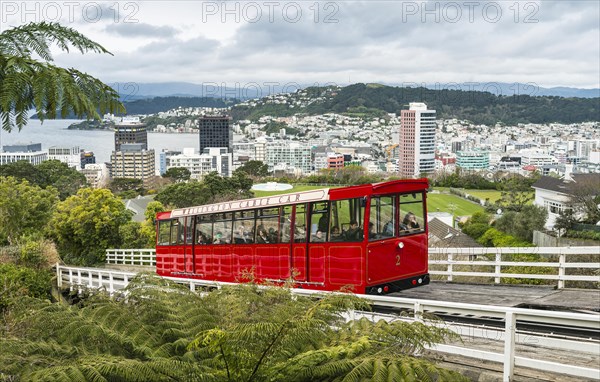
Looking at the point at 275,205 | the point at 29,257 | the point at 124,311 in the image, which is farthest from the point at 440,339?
the point at 29,257

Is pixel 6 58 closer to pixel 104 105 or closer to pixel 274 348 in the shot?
pixel 104 105

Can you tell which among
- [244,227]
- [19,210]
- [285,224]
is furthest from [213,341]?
[19,210]

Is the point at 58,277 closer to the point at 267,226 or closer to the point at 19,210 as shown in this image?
the point at 267,226

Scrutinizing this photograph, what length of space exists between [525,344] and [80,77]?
5565 millimetres

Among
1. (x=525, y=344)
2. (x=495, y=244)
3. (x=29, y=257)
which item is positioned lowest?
(x=495, y=244)

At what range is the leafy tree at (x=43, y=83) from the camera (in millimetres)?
5703

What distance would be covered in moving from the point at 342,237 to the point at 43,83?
261 inches

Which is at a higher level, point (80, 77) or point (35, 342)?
point (80, 77)

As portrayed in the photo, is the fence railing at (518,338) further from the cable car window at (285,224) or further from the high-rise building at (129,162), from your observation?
the high-rise building at (129,162)

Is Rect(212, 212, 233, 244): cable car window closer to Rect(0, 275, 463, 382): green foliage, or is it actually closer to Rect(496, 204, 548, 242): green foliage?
Rect(0, 275, 463, 382): green foliage

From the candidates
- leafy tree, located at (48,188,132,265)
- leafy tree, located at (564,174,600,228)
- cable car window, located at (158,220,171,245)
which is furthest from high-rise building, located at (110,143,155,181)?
cable car window, located at (158,220,171,245)

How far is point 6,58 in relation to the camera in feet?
19.1

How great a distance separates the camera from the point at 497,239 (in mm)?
50625

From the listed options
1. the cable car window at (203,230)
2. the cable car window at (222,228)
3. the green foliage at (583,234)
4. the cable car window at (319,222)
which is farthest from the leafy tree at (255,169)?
the cable car window at (319,222)
